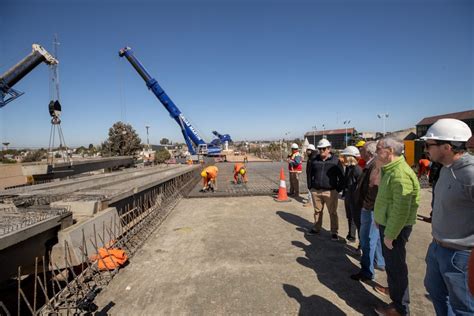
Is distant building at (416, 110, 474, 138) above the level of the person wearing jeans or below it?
above

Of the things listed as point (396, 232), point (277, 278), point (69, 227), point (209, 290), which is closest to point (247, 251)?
point (277, 278)

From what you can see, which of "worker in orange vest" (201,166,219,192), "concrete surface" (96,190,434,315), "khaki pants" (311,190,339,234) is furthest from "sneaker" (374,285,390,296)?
"worker in orange vest" (201,166,219,192)

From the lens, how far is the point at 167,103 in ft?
82.2

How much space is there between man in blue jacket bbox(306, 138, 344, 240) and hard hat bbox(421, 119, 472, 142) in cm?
288

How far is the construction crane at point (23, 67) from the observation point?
1045 cm

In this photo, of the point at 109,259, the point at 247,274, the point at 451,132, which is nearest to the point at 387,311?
the point at 247,274

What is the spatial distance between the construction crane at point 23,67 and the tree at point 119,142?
28150 millimetres

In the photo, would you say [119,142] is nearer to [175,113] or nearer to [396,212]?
[175,113]

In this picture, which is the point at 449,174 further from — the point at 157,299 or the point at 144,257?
the point at 144,257

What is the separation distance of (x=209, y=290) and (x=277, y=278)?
98 cm

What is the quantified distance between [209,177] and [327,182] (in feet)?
18.5

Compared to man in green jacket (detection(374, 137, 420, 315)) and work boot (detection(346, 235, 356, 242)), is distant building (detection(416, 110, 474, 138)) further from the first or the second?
man in green jacket (detection(374, 137, 420, 315))

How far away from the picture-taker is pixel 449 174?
1820 millimetres

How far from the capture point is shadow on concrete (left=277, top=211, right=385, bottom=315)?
2.95 metres
